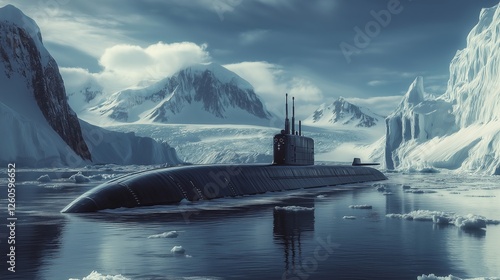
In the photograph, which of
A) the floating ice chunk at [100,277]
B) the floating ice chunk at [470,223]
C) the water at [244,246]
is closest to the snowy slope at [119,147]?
the water at [244,246]

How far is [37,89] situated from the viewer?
396 ft

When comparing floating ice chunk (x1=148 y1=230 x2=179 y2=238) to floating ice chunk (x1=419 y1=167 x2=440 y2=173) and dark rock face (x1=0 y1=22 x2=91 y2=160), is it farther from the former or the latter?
dark rock face (x1=0 y1=22 x2=91 y2=160)

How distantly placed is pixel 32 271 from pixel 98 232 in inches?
224

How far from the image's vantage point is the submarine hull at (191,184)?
24.8 meters

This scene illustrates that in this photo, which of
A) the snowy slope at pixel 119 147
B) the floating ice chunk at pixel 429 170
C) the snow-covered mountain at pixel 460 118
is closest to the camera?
the snow-covered mountain at pixel 460 118

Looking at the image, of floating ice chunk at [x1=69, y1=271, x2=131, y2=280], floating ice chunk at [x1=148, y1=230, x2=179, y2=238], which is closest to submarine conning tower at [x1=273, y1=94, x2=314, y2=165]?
floating ice chunk at [x1=148, y1=230, x2=179, y2=238]

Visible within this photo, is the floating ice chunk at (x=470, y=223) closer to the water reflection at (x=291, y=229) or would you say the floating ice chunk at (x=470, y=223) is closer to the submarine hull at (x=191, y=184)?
the water reflection at (x=291, y=229)

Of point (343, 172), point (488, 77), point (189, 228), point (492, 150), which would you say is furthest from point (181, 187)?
point (488, 77)

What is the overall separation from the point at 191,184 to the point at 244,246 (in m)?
15.9

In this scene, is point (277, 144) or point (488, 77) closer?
point (277, 144)

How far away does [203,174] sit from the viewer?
32.9 m

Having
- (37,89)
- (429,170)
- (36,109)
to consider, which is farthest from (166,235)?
(37,89)

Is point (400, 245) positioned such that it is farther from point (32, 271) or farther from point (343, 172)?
point (343, 172)

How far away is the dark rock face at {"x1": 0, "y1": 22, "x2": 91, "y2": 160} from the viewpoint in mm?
118375
